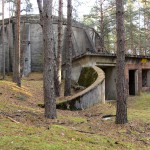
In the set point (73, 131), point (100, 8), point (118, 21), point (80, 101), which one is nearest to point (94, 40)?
point (100, 8)

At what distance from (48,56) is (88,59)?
10.3 m

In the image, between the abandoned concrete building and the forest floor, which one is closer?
the forest floor

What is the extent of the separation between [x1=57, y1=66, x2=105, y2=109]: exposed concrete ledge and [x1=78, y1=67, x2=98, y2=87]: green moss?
8.03 feet

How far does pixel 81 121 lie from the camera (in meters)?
8.20

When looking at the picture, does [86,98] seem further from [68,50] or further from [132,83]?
[132,83]

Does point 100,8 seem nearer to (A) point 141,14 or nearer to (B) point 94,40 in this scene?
(B) point 94,40

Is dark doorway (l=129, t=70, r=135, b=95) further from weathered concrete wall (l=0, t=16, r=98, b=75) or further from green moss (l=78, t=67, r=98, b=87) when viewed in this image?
weathered concrete wall (l=0, t=16, r=98, b=75)

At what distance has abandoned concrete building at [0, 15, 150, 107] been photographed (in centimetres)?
1752

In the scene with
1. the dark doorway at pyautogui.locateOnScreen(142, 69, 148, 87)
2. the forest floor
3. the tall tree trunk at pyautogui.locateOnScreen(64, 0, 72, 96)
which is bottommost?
the forest floor

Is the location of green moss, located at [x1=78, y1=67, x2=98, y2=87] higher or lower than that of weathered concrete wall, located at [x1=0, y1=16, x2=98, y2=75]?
lower

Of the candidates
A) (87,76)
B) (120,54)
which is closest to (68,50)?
(87,76)

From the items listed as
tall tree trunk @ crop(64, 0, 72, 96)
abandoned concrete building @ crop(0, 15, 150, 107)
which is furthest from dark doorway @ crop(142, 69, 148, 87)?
tall tree trunk @ crop(64, 0, 72, 96)

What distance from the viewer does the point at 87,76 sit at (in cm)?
1647

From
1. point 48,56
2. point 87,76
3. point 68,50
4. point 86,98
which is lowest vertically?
point 86,98
